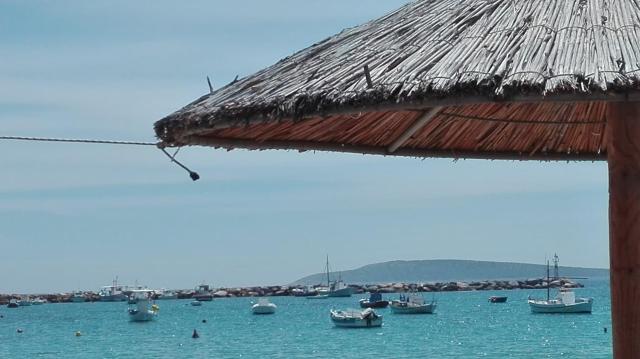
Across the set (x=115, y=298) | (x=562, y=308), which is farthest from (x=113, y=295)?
(x=562, y=308)

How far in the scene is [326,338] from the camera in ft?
149

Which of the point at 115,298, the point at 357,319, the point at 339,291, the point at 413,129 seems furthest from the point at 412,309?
the point at 115,298

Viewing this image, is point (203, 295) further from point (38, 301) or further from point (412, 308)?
point (412, 308)

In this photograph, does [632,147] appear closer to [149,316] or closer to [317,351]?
[317,351]

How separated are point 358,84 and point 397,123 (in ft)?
3.98

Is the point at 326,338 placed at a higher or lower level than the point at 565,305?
lower

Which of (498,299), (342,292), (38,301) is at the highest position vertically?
(342,292)

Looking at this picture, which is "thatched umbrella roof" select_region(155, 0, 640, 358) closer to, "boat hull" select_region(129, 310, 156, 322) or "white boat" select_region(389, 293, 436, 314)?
"white boat" select_region(389, 293, 436, 314)

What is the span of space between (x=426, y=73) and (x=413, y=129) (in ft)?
4.08

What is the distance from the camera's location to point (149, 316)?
200 ft

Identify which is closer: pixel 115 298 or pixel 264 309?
pixel 264 309

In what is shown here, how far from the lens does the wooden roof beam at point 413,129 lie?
3.96 meters

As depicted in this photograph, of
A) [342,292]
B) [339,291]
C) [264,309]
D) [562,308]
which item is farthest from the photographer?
[342,292]

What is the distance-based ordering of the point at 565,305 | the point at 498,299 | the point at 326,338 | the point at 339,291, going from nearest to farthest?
1. the point at 326,338
2. the point at 565,305
3. the point at 498,299
4. the point at 339,291
